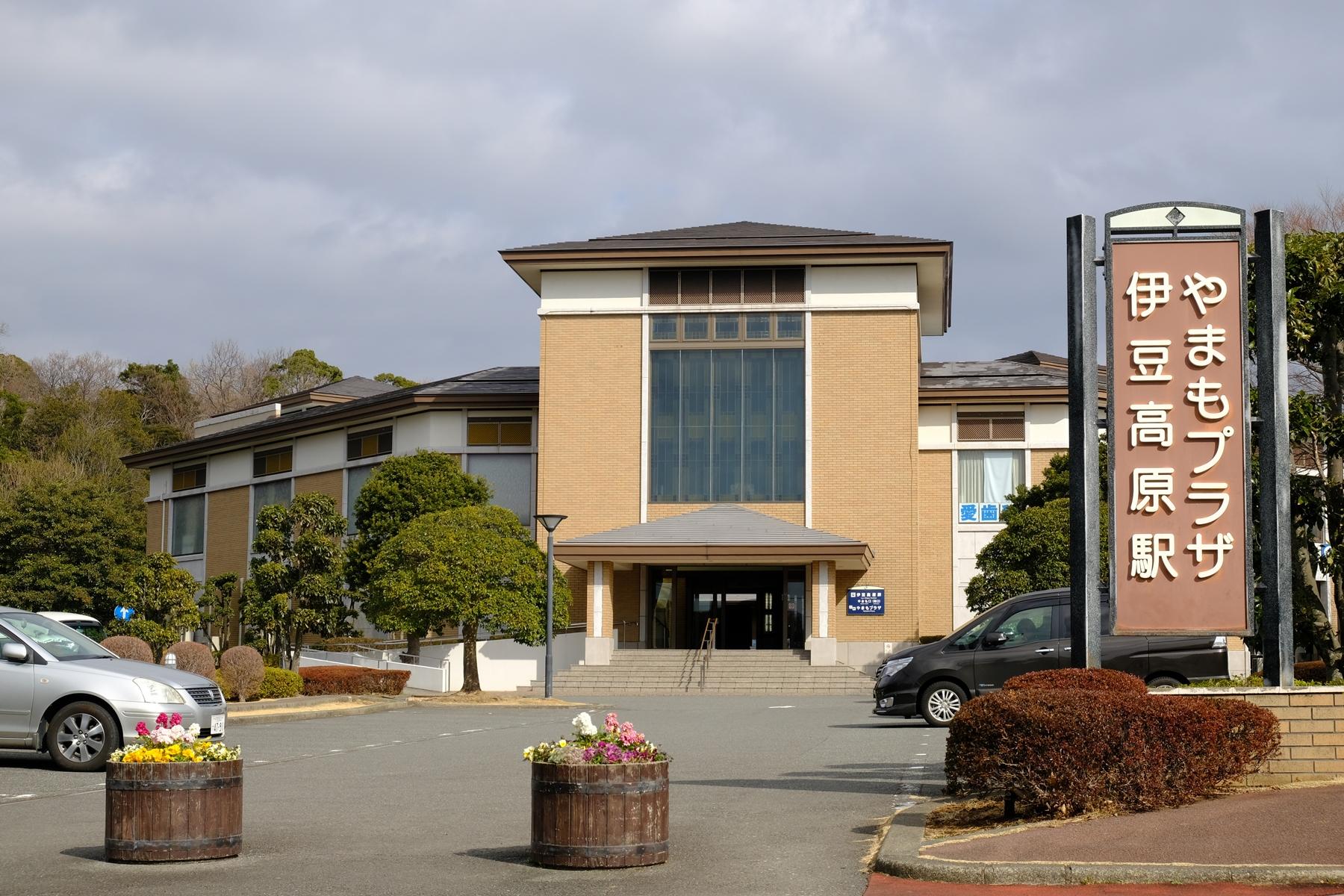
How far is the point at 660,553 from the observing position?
4291 centimetres

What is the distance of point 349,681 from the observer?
3209 centimetres

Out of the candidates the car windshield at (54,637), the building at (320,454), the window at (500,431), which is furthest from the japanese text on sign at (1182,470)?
the window at (500,431)

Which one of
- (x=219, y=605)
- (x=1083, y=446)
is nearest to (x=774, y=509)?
(x=219, y=605)

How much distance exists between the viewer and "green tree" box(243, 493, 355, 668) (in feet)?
137

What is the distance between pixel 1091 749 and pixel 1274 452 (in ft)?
10.2

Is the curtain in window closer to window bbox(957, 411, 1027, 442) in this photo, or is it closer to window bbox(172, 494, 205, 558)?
window bbox(957, 411, 1027, 442)

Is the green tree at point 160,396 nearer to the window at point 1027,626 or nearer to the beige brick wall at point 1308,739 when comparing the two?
the window at point 1027,626

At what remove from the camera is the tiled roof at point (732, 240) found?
152 feet

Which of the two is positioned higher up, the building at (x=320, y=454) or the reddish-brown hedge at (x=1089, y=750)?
the building at (x=320, y=454)

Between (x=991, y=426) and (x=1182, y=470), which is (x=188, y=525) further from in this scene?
(x=1182, y=470)

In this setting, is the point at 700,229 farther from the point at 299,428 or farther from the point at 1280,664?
the point at 1280,664

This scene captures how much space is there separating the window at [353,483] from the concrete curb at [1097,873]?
152 ft

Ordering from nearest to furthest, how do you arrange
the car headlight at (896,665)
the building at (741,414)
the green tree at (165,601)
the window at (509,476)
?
the car headlight at (896,665) < the green tree at (165,601) < the building at (741,414) < the window at (509,476)

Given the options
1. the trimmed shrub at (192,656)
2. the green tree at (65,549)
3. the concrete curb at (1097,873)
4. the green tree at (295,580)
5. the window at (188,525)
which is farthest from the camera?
the window at (188,525)
